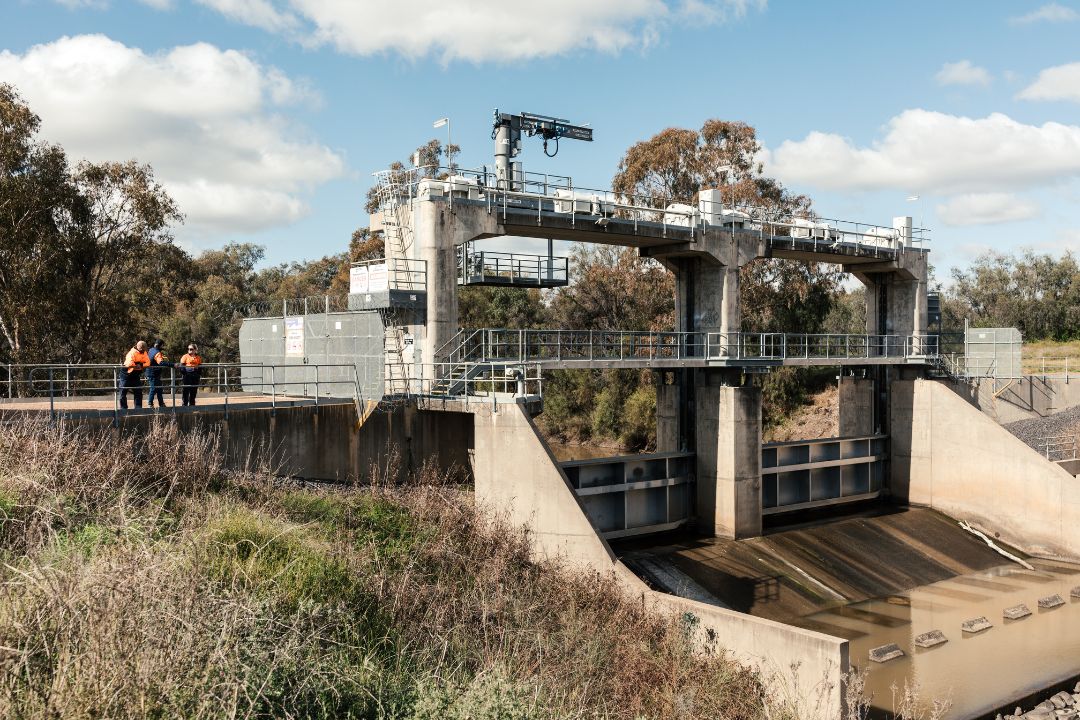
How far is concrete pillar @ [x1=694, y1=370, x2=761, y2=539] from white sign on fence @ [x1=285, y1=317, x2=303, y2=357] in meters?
11.1

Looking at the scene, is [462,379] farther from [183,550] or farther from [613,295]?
[613,295]

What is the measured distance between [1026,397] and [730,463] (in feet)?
65.0

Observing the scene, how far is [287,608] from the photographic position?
8.82 m

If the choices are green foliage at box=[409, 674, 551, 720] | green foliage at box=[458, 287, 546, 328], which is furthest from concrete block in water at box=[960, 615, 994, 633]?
green foliage at box=[458, 287, 546, 328]

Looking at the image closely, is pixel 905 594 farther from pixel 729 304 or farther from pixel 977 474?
pixel 729 304

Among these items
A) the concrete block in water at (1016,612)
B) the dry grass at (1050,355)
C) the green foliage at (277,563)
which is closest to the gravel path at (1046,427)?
the concrete block in water at (1016,612)

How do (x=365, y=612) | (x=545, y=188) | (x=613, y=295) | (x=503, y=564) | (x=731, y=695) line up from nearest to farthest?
(x=365, y=612), (x=731, y=695), (x=503, y=564), (x=545, y=188), (x=613, y=295)

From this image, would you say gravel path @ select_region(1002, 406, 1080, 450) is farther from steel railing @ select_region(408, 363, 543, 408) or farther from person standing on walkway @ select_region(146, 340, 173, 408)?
person standing on walkway @ select_region(146, 340, 173, 408)

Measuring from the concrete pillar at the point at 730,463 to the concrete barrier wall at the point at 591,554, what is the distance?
7.45m

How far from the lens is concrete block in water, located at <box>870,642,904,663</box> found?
56.4 feet

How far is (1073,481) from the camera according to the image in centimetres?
2462

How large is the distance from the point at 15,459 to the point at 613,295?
34211 mm

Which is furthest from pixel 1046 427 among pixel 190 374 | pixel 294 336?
pixel 190 374

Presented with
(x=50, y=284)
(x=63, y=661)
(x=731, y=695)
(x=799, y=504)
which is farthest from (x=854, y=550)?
(x=50, y=284)
